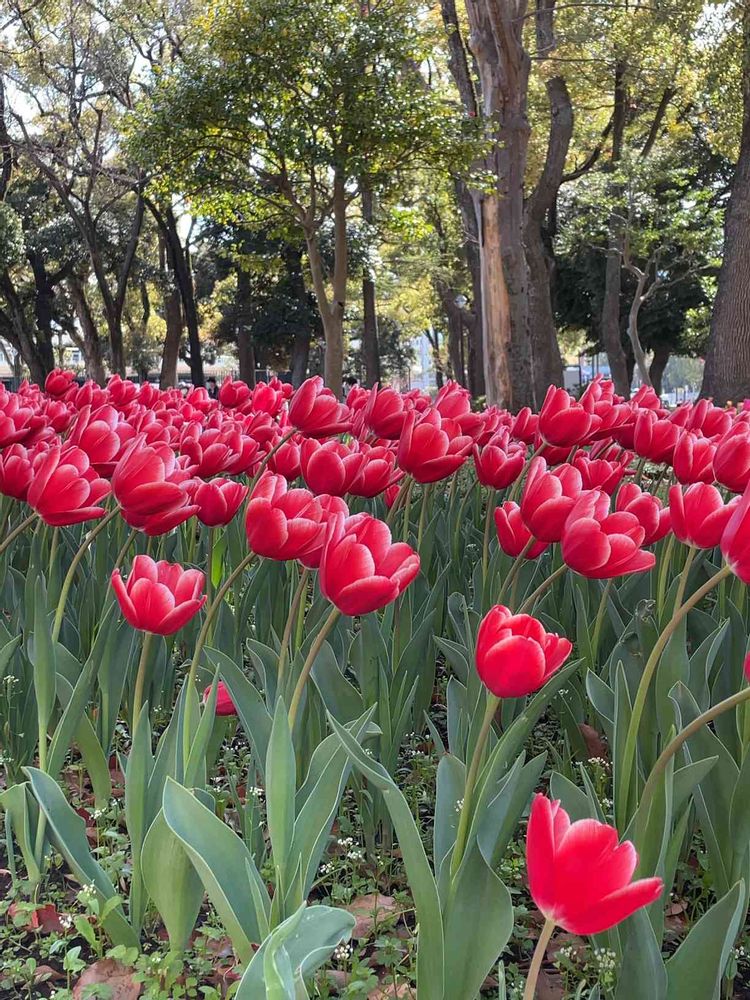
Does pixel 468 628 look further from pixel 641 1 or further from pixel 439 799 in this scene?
pixel 641 1

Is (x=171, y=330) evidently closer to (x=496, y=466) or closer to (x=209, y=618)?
(x=496, y=466)

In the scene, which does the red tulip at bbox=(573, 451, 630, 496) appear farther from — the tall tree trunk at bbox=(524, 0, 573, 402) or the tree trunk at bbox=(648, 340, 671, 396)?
the tree trunk at bbox=(648, 340, 671, 396)

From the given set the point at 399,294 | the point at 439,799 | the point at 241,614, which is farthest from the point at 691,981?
the point at 399,294

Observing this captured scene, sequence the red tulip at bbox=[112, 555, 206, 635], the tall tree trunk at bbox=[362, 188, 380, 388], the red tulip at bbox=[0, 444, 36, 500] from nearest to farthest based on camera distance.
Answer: the red tulip at bbox=[112, 555, 206, 635], the red tulip at bbox=[0, 444, 36, 500], the tall tree trunk at bbox=[362, 188, 380, 388]

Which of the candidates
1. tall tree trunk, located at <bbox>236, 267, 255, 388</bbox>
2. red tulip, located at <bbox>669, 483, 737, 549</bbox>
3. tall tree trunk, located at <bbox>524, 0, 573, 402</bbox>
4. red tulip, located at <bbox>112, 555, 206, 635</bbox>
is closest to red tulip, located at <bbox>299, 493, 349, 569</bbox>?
red tulip, located at <bbox>112, 555, 206, 635</bbox>

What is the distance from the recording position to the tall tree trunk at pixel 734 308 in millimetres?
11086

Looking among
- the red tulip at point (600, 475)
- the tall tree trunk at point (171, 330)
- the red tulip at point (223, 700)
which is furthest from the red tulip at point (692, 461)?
the tall tree trunk at point (171, 330)

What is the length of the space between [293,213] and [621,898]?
16412 millimetres

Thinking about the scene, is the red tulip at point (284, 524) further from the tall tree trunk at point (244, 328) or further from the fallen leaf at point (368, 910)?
the tall tree trunk at point (244, 328)

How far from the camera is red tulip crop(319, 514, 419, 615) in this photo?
1336mm

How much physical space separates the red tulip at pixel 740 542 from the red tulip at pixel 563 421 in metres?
1.22

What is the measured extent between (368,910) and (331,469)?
90 cm

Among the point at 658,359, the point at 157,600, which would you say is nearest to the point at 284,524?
the point at 157,600

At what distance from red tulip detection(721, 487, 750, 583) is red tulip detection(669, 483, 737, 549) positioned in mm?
270
